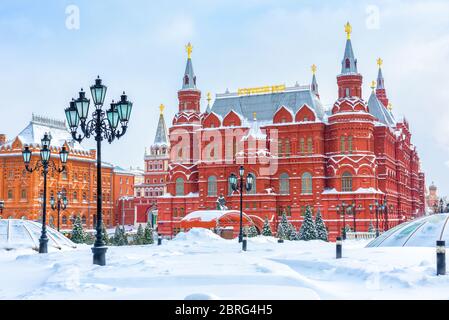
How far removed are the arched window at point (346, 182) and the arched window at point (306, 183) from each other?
339 centimetres

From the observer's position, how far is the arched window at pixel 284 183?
2478 inches

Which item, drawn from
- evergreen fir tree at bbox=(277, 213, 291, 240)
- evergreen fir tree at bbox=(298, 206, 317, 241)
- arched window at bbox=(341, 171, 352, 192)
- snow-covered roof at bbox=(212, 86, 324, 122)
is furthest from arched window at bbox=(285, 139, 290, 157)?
evergreen fir tree at bbox=(298, 206, 317, 241)

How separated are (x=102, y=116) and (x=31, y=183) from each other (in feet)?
208

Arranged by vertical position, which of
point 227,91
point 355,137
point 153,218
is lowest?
point 153,218

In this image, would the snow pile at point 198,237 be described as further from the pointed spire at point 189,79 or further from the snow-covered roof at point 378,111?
the snow-covered roof at point 378,111

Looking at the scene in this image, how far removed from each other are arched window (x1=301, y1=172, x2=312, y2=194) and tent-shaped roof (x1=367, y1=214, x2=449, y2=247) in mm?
41176

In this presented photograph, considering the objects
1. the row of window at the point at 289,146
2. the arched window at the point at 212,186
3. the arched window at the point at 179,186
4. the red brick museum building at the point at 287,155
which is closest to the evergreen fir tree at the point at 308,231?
the red brick museum building at the point at 287,155

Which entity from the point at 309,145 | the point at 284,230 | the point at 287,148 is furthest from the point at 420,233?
the point at 287,148

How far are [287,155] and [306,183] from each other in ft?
12.1

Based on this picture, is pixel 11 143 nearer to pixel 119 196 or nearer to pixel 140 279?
pixel 119 196

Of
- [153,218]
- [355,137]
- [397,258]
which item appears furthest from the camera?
[153,218]

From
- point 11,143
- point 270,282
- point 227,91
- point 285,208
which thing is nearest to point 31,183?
point 11,143

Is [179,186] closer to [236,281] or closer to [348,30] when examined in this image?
[348,30]
